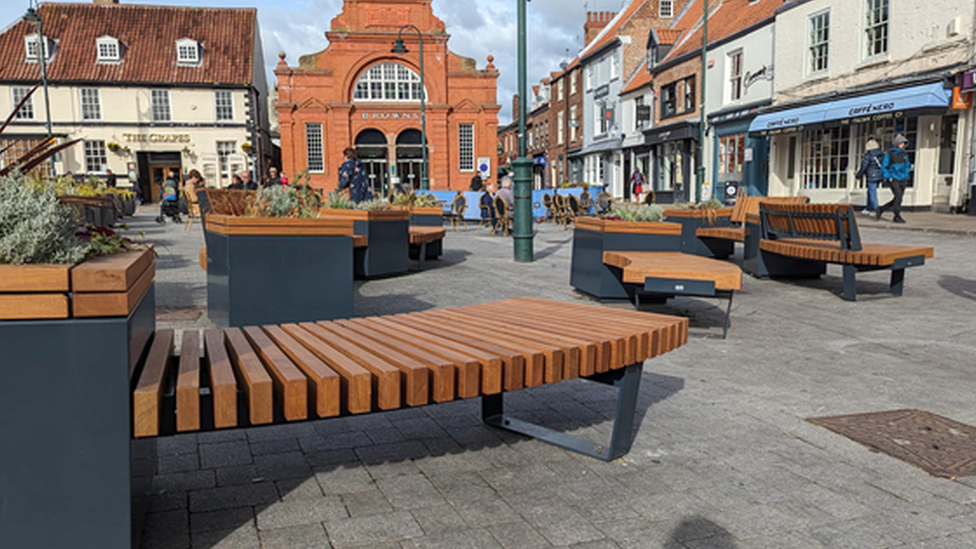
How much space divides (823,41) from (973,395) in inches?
850

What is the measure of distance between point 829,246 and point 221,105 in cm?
4038

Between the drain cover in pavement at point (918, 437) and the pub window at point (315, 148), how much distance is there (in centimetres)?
4068

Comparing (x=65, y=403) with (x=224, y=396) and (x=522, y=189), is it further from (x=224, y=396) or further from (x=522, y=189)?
(x=522, y=189)

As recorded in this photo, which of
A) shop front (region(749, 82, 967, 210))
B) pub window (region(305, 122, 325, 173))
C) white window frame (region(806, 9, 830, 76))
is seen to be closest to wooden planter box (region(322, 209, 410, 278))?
shop front (region(749, 82, 967, 210))

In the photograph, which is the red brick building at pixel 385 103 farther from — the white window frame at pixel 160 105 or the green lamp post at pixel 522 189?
the green lamp post at pixel 522 189

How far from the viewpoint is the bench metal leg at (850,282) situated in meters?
7.61

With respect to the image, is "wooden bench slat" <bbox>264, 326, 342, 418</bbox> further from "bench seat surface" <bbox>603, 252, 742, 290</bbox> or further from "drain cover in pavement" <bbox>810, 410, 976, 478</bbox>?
"bench seat surface" <bbox>603, 252, 742, 290</bbox>

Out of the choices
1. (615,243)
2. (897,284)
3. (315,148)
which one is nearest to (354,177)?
(615,243)

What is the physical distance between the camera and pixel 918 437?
3582mm

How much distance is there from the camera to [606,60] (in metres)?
42.6

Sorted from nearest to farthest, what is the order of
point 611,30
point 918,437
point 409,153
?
point 918,437, point 409,153, point 611,30

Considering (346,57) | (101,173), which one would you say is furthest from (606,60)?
(101,173)

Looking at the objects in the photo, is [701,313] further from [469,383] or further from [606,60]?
[606,60]

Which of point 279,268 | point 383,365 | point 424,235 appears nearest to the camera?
point 383,365
